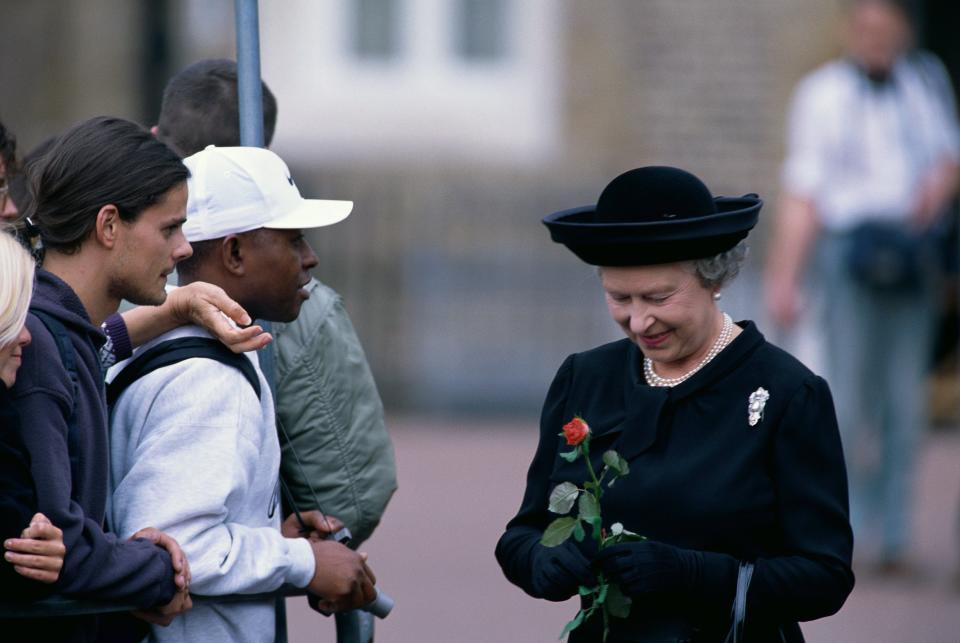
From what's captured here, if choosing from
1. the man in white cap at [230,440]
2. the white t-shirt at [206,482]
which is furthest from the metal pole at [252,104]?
the white t-shirt at [206,482]

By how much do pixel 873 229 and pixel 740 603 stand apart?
15.1ft

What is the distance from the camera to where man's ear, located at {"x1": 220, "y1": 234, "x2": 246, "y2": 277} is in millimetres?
3504

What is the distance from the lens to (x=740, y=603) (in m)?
3.20

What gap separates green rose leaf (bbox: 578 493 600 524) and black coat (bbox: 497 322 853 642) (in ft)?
0.21

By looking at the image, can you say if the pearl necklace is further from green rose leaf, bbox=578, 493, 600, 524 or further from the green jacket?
the green jacket

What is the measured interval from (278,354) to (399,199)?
8664 millimetres

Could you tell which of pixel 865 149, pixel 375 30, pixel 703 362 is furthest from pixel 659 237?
pixel 375 30

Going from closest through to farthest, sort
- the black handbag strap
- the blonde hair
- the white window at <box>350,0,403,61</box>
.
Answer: the blonde hair, the black handbag strap, the white window at <box>350,0,403,61</box>

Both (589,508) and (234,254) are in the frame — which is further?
(234,254)

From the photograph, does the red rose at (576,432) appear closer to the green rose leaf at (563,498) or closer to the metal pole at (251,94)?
the green rose leaf at (563,498)

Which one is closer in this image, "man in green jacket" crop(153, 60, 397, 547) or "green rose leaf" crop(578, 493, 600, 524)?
"green rose leaf" crop(578, 493, 600, 524)

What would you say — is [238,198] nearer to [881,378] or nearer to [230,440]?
[230,440]

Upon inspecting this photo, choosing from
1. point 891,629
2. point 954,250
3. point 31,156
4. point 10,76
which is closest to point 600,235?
point 31,156

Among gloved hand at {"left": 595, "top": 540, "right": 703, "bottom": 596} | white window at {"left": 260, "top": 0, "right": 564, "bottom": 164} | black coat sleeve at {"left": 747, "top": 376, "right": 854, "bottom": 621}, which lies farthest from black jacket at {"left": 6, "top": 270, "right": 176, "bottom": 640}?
white window at {"left": 260, "top": 0, "right": 564, "bottom": 164}
